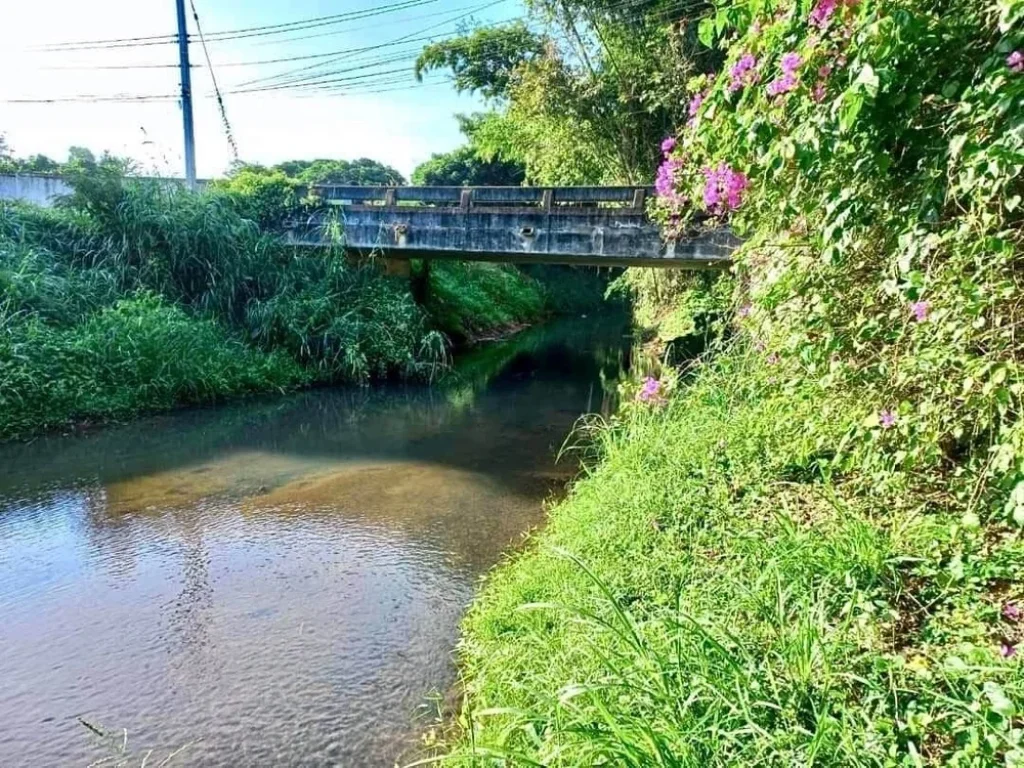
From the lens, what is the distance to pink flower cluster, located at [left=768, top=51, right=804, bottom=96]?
2.27 metres

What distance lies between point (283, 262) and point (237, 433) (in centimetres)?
431

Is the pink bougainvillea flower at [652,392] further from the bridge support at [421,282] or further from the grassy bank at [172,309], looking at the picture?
the bridge support at [421,282]

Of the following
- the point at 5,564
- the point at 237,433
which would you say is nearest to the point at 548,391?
the point at 237,433

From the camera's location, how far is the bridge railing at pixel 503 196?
8.93 metres

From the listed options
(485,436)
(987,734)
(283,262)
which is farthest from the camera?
(283,262)

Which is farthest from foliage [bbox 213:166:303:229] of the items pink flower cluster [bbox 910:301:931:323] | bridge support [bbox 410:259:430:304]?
pink flower cluster [bbox 910:301:931:323]

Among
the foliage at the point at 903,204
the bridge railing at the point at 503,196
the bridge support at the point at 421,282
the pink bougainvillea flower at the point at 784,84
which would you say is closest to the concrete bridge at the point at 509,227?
the bridge railing at the point at 503,196

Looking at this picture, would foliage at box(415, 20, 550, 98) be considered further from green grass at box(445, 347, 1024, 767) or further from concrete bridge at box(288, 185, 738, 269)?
green grass at box(445, 347, 1024, 767)

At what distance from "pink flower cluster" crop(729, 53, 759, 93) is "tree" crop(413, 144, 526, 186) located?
75.4ft

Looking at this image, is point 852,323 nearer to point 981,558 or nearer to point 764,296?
point 764,296

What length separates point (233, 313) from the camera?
10305mm

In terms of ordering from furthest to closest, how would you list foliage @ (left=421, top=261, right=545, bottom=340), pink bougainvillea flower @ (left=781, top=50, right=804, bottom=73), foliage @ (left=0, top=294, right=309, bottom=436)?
foliage @ (left=421, top=261, right=545, bottom=340), foliage @ (left=0, top=294, right=309, bottom=436), pink bougainvillea flower @ (left=781, top=50, right=804, bottom=73)

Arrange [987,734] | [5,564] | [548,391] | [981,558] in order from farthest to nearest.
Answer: [548,391] < [5,564] < [981,558] < [987,734]

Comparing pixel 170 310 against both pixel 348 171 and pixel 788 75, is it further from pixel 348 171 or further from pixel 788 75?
pixel 348 171
